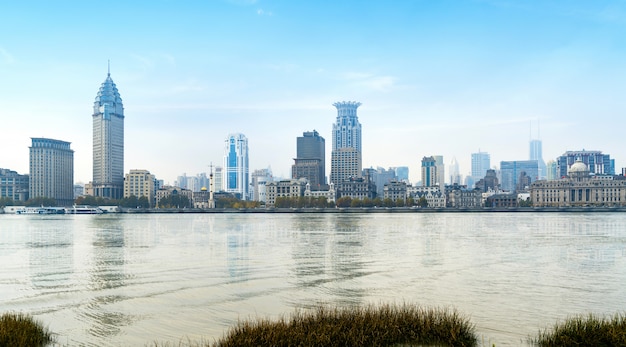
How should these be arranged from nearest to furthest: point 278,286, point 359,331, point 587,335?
point 587,335 < point 359,331 < point 278,286

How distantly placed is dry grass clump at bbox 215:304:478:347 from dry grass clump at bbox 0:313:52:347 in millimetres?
5893

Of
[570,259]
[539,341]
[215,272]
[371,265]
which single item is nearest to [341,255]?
[371,265]

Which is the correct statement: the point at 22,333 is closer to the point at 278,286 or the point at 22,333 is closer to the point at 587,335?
the point at 278,286

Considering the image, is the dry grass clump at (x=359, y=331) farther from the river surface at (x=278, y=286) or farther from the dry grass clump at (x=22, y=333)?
the dry grass clump at (x=22, y=333)

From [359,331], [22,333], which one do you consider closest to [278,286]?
[359,331]

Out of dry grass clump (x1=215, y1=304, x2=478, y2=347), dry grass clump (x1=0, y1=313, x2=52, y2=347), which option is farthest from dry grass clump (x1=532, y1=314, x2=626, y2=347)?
dry grass clump (x1=0, y1=313, x2=52, y2=347)

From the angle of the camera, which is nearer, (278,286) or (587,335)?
(587,335)

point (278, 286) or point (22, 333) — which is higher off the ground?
point (22, 333)

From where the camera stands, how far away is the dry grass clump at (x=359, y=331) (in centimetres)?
1775

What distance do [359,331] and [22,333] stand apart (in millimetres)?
10559

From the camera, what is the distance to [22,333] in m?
19.0

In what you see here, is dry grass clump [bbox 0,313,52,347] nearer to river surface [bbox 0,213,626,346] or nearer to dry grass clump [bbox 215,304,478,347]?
river surface [bbox 0,213,626,346]

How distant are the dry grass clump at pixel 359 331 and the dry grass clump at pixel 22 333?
5.89m

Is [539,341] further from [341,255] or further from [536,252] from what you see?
[536,252]
